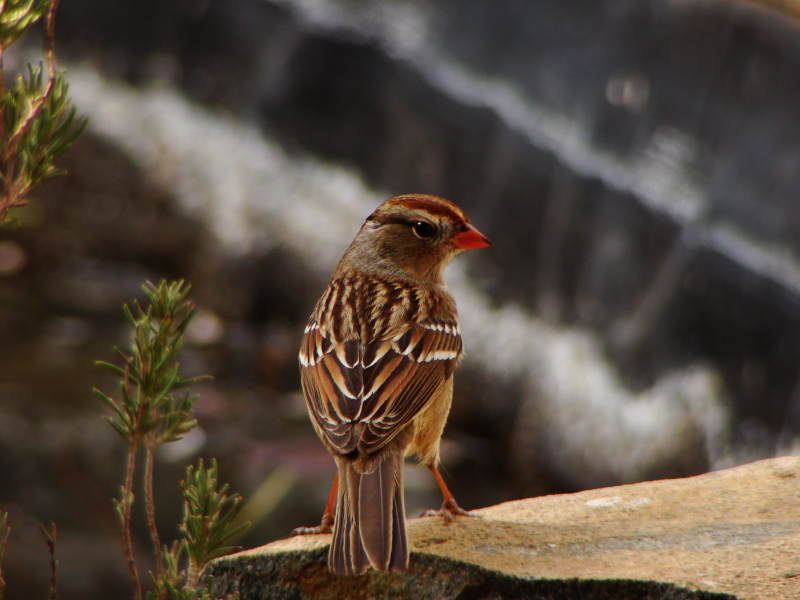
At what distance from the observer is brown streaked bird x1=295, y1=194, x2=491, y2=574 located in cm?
257

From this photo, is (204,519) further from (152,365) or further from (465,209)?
(465,209)

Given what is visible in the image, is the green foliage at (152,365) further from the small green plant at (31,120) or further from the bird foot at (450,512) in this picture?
the bird foot at (450,512)

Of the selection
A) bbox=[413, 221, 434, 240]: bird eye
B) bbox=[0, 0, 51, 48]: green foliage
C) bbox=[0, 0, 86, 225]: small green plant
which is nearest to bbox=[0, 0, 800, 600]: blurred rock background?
bbox=[413, 221, 434, 240]: bird eye

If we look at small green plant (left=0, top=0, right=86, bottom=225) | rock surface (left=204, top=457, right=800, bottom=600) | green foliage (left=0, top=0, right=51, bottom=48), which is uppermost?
green foliage (left=0, top=0, right=51, bottom=48)

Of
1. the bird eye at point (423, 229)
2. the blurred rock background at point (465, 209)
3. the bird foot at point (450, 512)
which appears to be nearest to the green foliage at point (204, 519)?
Result: the bird foot at point (450, 512)

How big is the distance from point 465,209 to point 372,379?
3553 mm

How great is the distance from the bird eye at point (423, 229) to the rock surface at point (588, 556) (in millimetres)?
1215

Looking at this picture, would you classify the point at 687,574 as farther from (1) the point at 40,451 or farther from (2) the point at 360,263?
(1) the point at 40,451

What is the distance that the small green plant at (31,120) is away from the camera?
2457 millimetres

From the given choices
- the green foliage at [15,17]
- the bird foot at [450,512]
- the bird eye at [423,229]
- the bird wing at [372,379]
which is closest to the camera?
the green foliage at [15,17]

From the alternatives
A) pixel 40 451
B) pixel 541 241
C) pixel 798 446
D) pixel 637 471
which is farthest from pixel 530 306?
pixel 40 451

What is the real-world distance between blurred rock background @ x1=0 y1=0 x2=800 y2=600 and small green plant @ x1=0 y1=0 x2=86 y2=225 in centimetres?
254

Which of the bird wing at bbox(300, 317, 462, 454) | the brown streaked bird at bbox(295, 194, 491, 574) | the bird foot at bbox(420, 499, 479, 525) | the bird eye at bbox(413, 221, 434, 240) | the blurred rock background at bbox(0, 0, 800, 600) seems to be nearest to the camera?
the brown streaked bird at bbox(295, 194, 491, 574)

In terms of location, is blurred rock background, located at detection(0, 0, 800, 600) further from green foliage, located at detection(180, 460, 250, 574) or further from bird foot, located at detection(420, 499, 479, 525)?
green foliage, located at detection(180, 460, 250, 574)
